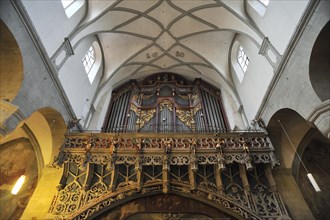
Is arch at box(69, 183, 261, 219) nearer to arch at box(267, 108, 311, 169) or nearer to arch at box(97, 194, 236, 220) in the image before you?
arch at box(97, 194, 236, 220)

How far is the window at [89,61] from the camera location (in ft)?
28.9

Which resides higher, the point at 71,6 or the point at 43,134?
the point at 71,6

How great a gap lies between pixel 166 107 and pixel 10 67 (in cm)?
660

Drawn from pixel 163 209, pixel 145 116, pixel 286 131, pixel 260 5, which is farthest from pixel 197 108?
pixel 163 209

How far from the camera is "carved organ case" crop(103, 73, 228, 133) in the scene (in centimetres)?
904

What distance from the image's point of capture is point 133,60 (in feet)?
36.1

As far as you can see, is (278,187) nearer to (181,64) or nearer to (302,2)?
(302,2)

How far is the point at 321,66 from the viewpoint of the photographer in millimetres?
4824

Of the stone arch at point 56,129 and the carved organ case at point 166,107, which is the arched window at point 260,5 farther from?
the stone arch at point 56,129

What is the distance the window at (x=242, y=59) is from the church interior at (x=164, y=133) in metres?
0.10

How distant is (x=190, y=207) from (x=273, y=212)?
2222 millimetres

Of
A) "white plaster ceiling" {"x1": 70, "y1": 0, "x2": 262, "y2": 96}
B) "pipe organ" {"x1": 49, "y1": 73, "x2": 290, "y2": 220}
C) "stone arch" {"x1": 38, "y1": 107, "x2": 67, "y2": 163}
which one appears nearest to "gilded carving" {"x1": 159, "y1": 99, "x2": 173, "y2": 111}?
"white plaster ceiling" {"x1": 70, "y1": 0, "x2": 262, "y2": 96}

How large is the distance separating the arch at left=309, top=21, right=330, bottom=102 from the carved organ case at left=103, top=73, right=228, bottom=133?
434 centimetres

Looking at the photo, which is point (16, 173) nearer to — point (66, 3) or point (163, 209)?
point (163, 209)
